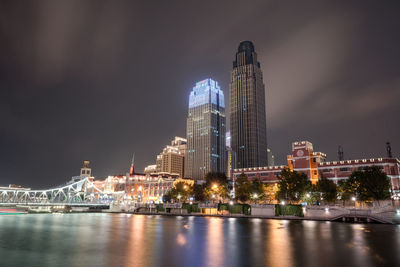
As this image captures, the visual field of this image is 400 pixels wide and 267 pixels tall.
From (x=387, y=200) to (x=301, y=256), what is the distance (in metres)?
Answer: 63.8

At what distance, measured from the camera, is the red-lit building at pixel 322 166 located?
87.2 meters

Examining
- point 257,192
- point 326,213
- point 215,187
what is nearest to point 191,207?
point 215,187

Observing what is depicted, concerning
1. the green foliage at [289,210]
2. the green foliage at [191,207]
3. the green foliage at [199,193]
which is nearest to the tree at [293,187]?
the green foliage at [289,210]

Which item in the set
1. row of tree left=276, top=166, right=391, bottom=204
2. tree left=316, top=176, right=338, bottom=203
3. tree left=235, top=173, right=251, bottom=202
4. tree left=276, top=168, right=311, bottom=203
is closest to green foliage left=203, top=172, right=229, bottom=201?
tree left=235, top=173, right=251, bottom=202

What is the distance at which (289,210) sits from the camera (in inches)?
2862

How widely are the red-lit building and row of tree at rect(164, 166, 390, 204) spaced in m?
9.23

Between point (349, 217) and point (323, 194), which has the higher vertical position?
point (323, 194)

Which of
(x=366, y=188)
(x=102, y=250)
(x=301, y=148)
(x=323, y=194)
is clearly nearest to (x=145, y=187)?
(x=301, y=148)

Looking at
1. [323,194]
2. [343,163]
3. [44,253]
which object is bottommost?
[44,253]

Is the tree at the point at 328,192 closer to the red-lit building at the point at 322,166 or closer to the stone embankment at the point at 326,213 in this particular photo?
the stone embankment at the point at 326,213

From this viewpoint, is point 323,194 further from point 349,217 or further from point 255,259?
point 255,259

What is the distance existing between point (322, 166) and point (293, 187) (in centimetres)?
2402

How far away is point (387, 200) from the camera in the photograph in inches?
2793

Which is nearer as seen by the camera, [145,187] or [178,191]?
[178,191]
